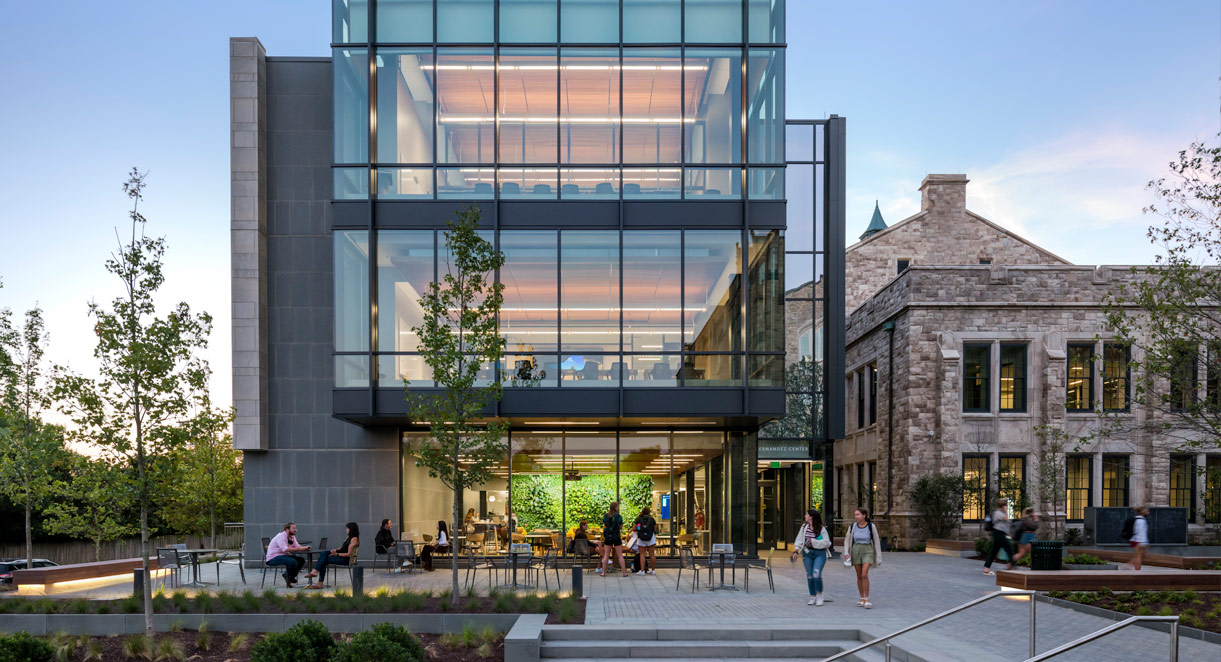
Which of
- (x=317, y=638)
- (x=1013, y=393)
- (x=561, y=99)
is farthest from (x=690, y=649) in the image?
(x=1013, y=393)

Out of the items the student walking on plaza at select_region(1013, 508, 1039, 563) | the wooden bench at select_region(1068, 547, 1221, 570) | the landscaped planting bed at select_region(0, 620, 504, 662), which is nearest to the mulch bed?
the landscaped planting bed at select_region(0, 620, 504, 662)

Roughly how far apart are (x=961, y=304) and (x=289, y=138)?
2203cm

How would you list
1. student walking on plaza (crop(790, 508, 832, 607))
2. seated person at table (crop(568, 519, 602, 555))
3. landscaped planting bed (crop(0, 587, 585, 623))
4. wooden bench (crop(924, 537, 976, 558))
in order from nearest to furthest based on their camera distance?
1. landscaped planting bed (crop(0, 587, 585, 623))
2. student walking on plaza (crop(790, 508, 832, 607))
3. seated person at table (crop(568, 519, 602, 555))
4. wooden bench (crop(924, 537, 976, 558))

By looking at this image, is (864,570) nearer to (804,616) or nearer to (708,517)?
(804,616)

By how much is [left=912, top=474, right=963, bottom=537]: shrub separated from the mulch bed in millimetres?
21198

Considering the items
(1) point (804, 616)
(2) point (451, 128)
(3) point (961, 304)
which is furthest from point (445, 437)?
(3) point (961, 304)

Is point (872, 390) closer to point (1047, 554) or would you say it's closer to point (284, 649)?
point (1047, 554)

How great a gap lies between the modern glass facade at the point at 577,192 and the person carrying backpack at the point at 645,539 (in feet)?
8.06

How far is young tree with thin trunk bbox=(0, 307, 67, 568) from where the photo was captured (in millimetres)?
23938

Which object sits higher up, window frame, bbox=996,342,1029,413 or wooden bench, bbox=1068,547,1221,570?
window frame, bbox=996,342,1029,413

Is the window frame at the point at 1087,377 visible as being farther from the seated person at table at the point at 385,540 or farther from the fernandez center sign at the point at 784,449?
the seated person at table at the point at 385,540

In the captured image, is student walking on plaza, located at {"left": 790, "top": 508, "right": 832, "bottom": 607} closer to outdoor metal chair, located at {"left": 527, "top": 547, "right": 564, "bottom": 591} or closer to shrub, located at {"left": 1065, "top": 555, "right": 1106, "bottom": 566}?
outdoor metal chair, located at {"left": 527, "top": 547, "right": 564, "bottom": 591}

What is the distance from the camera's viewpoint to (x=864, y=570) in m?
15.0

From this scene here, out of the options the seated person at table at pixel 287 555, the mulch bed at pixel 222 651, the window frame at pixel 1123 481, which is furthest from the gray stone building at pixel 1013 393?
the mulch bed at pixel 222 651
